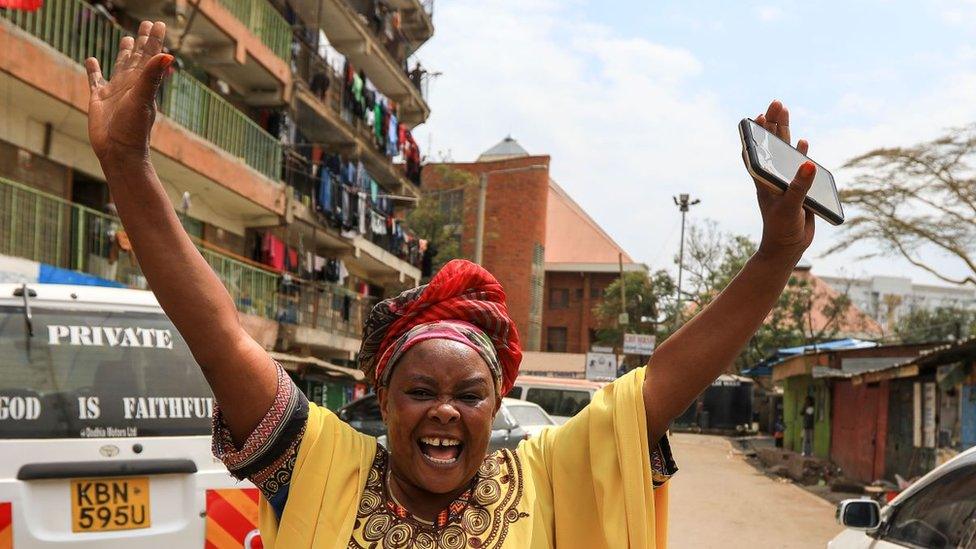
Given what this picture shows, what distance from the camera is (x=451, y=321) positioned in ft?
6.74

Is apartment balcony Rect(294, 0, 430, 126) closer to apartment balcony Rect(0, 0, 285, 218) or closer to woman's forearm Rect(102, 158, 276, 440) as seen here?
apartment balcony Rect(0, 0, 285, 218)

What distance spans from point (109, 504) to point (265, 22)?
1704 centimetres

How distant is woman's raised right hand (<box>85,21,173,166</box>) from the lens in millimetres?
1746

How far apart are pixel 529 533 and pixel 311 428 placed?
1.61ft

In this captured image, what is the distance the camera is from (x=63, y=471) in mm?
3869

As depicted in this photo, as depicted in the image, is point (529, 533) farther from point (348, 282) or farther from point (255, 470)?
point (348, 282)

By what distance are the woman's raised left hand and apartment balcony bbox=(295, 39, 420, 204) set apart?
67.1 ft

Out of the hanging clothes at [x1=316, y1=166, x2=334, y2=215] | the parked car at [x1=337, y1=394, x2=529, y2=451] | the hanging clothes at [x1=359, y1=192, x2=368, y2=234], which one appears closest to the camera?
the parked car at [x1=337, y1=394, x2=529, y2=451]

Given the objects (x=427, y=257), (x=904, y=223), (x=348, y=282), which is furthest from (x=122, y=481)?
(x=427, y=257)

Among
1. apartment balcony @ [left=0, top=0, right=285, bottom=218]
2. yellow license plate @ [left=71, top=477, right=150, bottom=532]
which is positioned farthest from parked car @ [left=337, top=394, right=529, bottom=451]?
yellow license plate @ [left=71, top=477, right=150, bottom=532]

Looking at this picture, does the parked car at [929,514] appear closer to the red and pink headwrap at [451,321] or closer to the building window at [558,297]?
the red and pink headwrap at [451,321]

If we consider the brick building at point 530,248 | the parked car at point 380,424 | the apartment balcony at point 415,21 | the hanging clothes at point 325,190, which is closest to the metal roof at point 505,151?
the brick building at point 530,248

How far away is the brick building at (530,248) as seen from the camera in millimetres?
49594

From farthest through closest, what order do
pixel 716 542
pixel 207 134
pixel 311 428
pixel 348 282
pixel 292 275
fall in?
pixel 348 282 < pixel 292 275 < pixel 207 134 < pixel 716 542 < pixel 311 428
